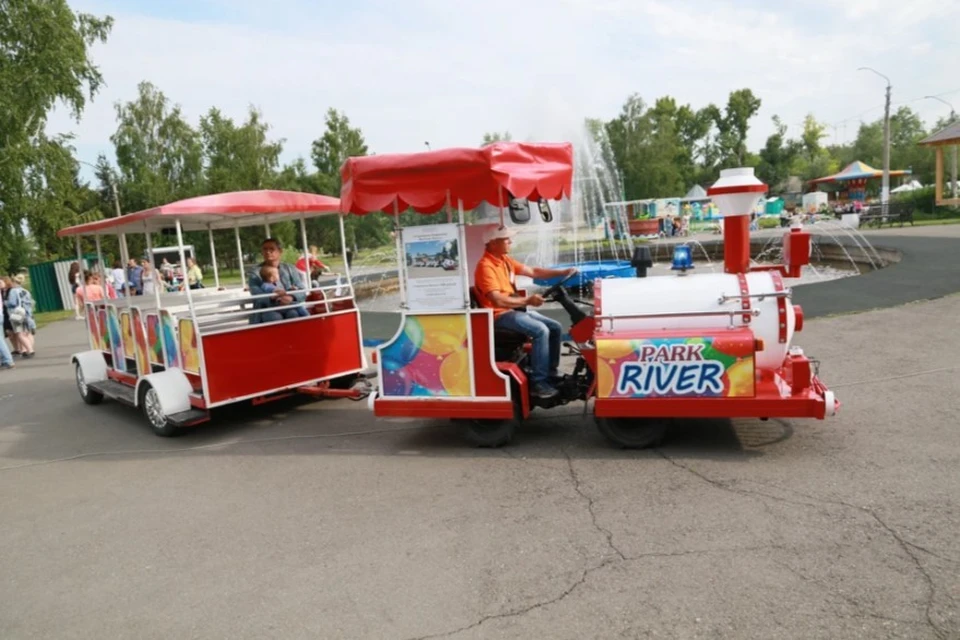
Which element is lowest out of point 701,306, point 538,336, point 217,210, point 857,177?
point 538,336

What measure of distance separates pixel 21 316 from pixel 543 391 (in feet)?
41.6

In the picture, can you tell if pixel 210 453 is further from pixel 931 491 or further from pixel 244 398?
pixel 931 491

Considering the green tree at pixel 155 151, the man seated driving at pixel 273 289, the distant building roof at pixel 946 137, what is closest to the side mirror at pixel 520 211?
the man seated driving at pixel 273 289

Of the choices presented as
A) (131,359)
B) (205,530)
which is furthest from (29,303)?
(205,530)

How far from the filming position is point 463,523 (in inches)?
181

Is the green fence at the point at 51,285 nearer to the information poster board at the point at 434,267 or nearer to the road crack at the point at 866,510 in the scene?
the information poster board at the point at 434,267

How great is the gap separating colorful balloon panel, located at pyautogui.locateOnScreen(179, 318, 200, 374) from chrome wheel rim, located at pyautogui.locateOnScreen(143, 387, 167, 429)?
44cm

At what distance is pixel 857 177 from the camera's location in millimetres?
51750

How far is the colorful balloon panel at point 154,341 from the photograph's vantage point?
785 centimetres

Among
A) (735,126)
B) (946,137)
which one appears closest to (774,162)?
(735,126)

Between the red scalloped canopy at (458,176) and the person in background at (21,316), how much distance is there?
11.3 meters

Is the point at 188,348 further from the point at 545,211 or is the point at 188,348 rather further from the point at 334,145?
the point at 334,145

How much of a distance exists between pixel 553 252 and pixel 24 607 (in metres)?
21.8

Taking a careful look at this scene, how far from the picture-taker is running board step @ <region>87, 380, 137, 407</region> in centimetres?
808
